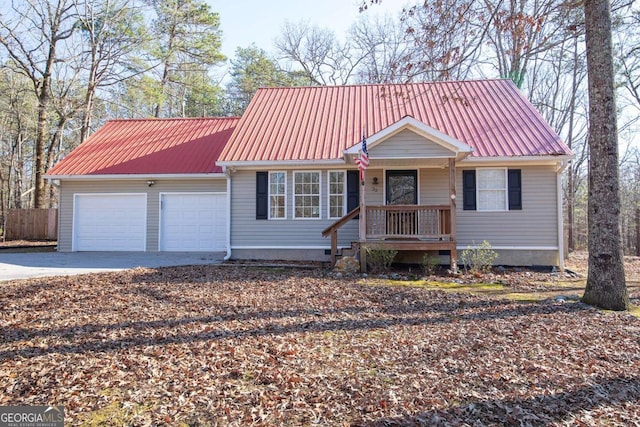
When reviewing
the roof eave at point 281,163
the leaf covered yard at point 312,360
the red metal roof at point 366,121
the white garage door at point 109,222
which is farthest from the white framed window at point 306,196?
the white garage door at point 109,222

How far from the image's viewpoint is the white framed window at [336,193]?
34.9 feet

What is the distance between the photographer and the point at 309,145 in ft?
35.5

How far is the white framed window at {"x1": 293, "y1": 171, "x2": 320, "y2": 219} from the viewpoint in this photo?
35.2 feet

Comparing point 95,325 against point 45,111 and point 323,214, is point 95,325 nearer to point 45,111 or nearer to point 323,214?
point 323,214

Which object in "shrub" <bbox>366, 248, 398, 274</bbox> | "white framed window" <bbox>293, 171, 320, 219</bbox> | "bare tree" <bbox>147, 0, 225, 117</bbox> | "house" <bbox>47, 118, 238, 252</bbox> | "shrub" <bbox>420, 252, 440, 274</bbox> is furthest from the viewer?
"bare tree" <bbox>147, 0, 225, 117</bbox>

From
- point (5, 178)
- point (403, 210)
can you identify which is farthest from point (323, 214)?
point (5, 178)

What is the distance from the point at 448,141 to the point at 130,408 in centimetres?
793

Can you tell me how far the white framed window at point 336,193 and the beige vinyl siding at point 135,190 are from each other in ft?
12.0

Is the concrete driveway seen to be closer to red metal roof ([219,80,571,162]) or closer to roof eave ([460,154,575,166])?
red metal roof ([219,80,571,162])

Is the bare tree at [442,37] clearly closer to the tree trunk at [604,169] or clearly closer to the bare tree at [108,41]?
the tree trunk at [604,169]

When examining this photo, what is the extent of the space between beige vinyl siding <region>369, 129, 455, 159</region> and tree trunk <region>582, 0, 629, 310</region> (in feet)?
11.1

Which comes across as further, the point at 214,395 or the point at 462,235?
the point at 462,235

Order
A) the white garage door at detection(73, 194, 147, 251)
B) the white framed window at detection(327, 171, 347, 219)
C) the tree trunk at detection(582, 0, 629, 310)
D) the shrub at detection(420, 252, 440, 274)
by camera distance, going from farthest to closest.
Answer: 1. the white garage door at detection(73, 194, 147, 251)
2. the white framed window at detection(327, 171, 347, 219)
3. the shrub at detection(420, 252, 440, 274)
4. the tree trunk at detection(582, 0, 629, 310)

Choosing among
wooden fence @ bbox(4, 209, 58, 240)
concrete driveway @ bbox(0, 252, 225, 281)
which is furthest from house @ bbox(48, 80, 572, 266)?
wooden fence @ bbox(4, 209, 58, 240)
